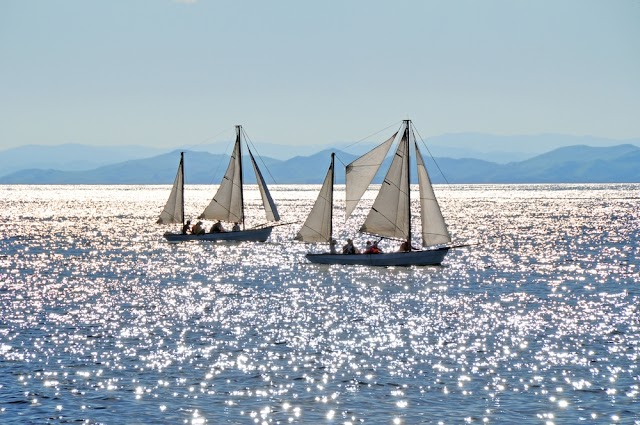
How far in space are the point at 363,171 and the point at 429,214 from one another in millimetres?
6189

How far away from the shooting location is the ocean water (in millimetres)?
31000

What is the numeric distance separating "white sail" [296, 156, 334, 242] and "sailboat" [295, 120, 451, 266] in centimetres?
134

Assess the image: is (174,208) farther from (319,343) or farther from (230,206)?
(319,343)

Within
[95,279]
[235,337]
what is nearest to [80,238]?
[95,279]

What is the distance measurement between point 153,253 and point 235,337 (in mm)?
51900

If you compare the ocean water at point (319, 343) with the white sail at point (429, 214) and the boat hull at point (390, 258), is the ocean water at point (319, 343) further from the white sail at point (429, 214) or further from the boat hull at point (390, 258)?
the white sail at point (429, 214)

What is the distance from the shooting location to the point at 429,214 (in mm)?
71812

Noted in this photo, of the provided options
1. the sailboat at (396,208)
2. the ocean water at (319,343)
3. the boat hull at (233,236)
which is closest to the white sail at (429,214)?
the sailboat at (396,208)

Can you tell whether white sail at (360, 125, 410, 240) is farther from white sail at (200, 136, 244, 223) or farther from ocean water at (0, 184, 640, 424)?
white sail at (200, 136, 244, 223)

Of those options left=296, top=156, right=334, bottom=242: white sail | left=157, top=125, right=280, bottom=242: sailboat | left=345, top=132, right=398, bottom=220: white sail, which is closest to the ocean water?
left=296, top=156, right=334, bottom=242: white sail

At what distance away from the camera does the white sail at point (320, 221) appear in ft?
258

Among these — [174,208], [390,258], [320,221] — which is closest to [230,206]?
[174,208]

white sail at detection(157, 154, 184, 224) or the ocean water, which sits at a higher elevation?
white sail at detection(157, 154, 184, 224)

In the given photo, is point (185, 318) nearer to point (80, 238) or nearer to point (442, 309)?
point (442, 309)
